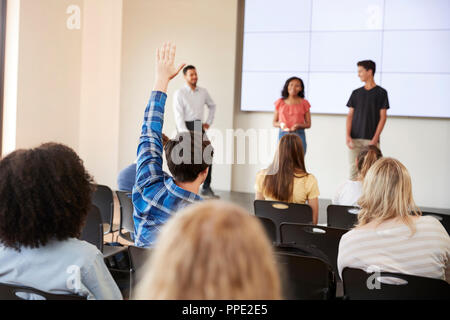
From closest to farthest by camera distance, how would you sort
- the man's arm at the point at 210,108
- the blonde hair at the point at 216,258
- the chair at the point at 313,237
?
the blonde hair at the point at 216,258 → the chair at the point at 313,237 → the man's arm at the point at 210,108

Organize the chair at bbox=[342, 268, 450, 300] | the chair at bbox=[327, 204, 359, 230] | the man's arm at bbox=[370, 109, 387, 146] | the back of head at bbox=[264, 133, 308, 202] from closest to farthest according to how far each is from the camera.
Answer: the chair at bbox=[342, 268, 450, 300] < the chair at bbox=[327, 204, 359, 230] < the back of head at bbox=[264, 133, 308, 202] < the man's arm at bbox=[370, 109, 387, 146]

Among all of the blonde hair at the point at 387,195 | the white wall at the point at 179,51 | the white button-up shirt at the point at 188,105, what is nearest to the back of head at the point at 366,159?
the blonde hair at the point at 387,195

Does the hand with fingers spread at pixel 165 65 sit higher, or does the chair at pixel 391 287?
the hand with fingers spread at pixel 165 65

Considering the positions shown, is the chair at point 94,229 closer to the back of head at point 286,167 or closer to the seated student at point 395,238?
the back of head at point 286,167

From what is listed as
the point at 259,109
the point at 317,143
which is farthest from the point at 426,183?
the point at 259,109

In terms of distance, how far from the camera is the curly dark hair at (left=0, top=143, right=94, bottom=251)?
138 cm

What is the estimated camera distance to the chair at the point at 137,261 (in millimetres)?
1923

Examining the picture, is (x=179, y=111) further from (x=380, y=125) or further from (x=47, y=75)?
(x=380, y=125)

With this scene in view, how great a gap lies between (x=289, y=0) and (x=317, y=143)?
85.1 inches

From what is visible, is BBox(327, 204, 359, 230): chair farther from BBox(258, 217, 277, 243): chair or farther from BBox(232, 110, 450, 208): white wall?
BBox(232, 110, 450, 208): white wall

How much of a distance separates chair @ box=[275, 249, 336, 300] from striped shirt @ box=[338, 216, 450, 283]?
0.13 metres

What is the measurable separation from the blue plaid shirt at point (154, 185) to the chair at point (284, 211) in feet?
3.95

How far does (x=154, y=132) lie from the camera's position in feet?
6.61

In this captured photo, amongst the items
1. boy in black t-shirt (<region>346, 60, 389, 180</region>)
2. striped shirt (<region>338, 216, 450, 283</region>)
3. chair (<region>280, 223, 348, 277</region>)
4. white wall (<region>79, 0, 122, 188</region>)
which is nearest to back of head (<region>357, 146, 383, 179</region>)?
chair (<region>280, 223, 348, 277</region>)
